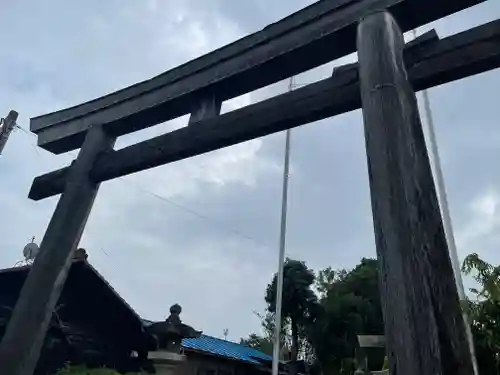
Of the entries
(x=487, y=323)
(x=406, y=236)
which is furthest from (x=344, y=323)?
(x=406, y=236)

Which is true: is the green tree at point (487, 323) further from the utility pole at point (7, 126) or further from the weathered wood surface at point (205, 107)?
the utility pole at point (7, 126)

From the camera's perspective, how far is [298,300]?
20.7 m

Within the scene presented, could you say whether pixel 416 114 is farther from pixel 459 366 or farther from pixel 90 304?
pixel 90 304

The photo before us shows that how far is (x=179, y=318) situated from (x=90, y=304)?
5.07 feet

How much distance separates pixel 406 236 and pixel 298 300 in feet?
64.6

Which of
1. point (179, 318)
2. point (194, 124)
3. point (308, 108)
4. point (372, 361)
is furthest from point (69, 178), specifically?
point (372, 361)

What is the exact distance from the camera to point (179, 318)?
8617mm

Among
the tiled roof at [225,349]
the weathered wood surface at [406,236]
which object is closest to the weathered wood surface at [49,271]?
the weathered wood surface at [406,236]

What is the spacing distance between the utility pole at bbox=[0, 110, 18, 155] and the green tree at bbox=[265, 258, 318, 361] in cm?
1355

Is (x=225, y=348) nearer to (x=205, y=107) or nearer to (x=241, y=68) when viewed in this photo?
(x=205, y=107)

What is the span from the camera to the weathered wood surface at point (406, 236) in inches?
58.4

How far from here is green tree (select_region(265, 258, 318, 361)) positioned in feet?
67.7

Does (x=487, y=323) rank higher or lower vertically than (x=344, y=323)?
lower

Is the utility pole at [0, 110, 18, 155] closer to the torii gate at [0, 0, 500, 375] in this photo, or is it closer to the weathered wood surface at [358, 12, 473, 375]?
the torii gate at [0, 0, 500, 375]
